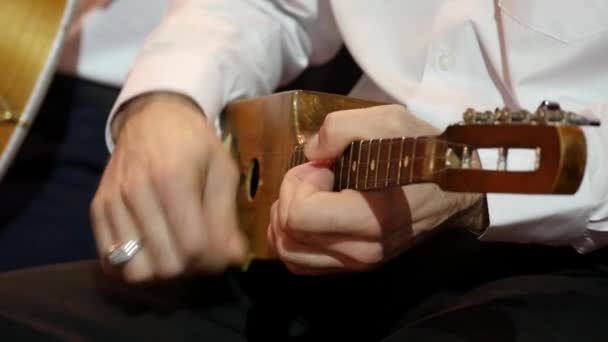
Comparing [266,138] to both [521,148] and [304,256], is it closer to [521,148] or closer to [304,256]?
[304,256]

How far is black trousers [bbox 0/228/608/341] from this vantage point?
58 centimetres

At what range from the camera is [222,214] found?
0.74 meters

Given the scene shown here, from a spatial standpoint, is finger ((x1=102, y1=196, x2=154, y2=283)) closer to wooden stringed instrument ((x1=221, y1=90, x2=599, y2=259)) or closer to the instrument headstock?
wooden stringed instrument ((x1=221, y1=90, x2=599, y2=259))

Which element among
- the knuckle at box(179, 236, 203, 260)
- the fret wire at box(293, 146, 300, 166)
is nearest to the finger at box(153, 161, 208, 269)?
the knuckle at box(179, 236, 203, 260)

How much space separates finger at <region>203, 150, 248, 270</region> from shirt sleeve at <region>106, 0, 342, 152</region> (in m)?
0.10

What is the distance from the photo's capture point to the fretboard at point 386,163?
0.48 meters

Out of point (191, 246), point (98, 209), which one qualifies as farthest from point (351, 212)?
point (98, 209)

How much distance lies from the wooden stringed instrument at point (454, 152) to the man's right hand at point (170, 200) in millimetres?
51

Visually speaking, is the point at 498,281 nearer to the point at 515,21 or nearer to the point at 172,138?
the point at 515,21

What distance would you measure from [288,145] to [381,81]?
133 millimetres

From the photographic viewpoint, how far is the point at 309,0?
90 cm

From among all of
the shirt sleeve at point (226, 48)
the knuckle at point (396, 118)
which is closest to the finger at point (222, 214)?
the shirt sleeve at point (226, 48)

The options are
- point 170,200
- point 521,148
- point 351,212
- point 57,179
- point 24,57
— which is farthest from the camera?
point 57,179

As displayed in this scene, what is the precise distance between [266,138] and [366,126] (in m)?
0.24
